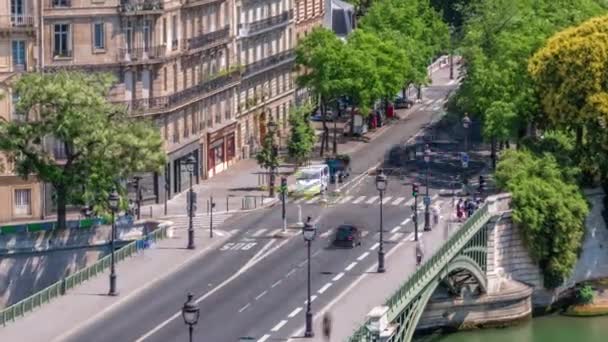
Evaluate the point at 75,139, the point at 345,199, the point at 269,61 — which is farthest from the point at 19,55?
the point at 269,61

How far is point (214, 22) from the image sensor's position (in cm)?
15525

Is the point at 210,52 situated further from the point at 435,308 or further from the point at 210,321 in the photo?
the point at 210,321

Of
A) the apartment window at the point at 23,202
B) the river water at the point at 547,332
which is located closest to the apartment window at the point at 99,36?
the apartment window at the point at 23,202

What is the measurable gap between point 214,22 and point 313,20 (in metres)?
32.4

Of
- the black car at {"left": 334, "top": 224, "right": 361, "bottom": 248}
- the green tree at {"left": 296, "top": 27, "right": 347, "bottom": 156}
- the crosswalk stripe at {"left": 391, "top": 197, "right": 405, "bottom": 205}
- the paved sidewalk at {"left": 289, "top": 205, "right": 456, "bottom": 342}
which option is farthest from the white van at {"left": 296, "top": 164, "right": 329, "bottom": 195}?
the black car at {"left": 334, "top": 224, "right": 361, "bottom": 248}

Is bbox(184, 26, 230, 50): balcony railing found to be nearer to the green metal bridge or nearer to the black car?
the black car

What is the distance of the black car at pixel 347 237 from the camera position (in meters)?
127

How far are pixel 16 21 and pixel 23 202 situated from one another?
1056cm

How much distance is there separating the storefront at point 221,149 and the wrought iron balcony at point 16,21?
69.4ft

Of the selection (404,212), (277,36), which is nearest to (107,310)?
(404,212)

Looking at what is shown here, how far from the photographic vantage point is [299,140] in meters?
154

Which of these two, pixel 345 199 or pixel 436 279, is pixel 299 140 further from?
pixel 436 279

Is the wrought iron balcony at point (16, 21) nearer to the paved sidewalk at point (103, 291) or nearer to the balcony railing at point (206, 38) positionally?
the paved sidewalk at point (103, 291)

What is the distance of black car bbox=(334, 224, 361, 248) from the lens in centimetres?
12706
